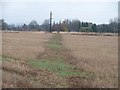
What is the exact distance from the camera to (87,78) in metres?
11.7

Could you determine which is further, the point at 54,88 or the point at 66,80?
the point at 66,80

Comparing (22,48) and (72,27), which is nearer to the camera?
(22,48)

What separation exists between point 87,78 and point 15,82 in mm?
3224

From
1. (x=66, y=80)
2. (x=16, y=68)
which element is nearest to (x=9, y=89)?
(x=66, y=80)

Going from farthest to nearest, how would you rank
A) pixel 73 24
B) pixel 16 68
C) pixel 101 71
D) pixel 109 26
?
pixel 73 24, pixel 109 26, pixel 101 71, pixel 16 68

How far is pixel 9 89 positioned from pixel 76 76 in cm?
393

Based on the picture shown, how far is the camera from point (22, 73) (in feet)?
38.9

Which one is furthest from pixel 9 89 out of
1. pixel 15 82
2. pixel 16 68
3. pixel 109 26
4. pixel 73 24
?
pixel 73 24

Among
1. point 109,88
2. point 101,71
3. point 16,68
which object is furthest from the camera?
point 101,71

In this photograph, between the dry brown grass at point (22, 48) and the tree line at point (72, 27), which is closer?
the dry brown grass at point (22, 48)

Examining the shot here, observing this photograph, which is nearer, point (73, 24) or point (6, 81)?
point (6, 81)

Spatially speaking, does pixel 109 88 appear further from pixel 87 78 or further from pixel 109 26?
pixel 109 26

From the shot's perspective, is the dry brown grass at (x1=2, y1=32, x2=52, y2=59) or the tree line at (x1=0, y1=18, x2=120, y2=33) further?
the tree line at (x1=0, y1=18, x2=120, y2=33)

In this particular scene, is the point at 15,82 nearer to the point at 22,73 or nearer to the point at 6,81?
the point at 6,81
